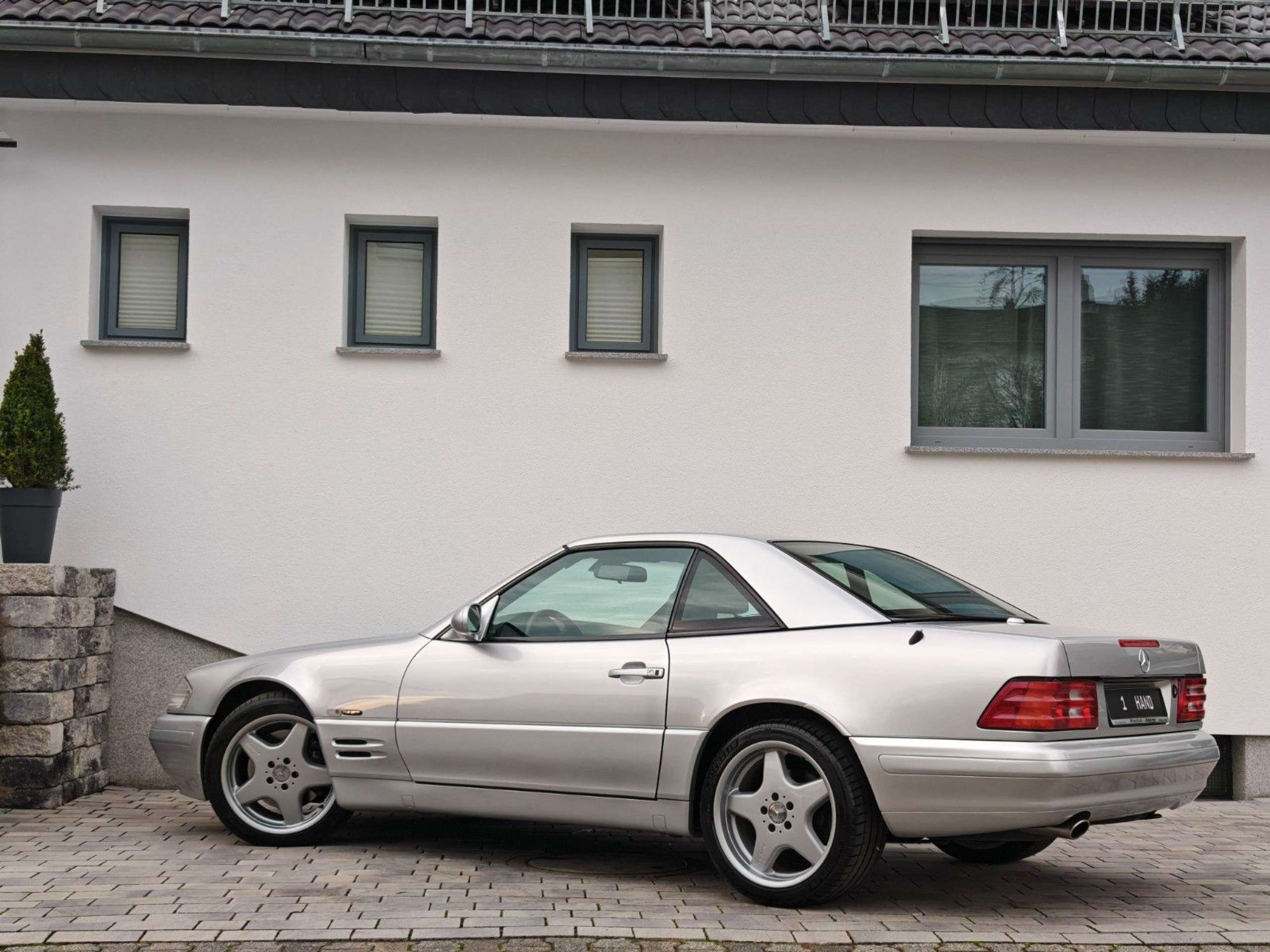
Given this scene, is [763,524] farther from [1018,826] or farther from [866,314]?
[1018,826]

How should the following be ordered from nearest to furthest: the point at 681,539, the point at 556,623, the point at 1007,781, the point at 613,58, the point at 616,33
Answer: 1. the point at 1007,781
2. the point at 681,539
3. the point at 556,623
4. the point at 613,58
5. the point at 616,33

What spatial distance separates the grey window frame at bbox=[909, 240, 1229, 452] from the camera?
378 inches

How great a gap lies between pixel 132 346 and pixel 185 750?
10.4 ft

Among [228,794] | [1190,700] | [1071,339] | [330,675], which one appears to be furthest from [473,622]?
[1071,339]

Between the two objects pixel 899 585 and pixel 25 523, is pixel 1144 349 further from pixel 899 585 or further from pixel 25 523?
pixel 25 523

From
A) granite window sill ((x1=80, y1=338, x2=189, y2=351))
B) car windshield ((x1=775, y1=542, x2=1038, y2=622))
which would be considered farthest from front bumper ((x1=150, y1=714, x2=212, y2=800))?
car windshield ((x1=775, y1=542, x2=1038, y2=622))

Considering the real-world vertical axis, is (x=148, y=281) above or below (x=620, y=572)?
above

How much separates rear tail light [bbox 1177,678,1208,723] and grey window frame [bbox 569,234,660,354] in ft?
15.0

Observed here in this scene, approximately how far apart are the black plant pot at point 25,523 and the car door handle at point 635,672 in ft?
13.8

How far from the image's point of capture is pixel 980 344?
974 cm

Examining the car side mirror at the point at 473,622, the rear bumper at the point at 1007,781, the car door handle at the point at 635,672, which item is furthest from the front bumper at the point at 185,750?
the rear bumper at the point at 1007,781

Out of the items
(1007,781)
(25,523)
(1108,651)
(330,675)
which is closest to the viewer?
(1007,781)

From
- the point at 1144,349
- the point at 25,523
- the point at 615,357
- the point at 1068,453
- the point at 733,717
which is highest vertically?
the point at 1144,349

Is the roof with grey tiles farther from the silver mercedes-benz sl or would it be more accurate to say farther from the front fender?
the front fender
